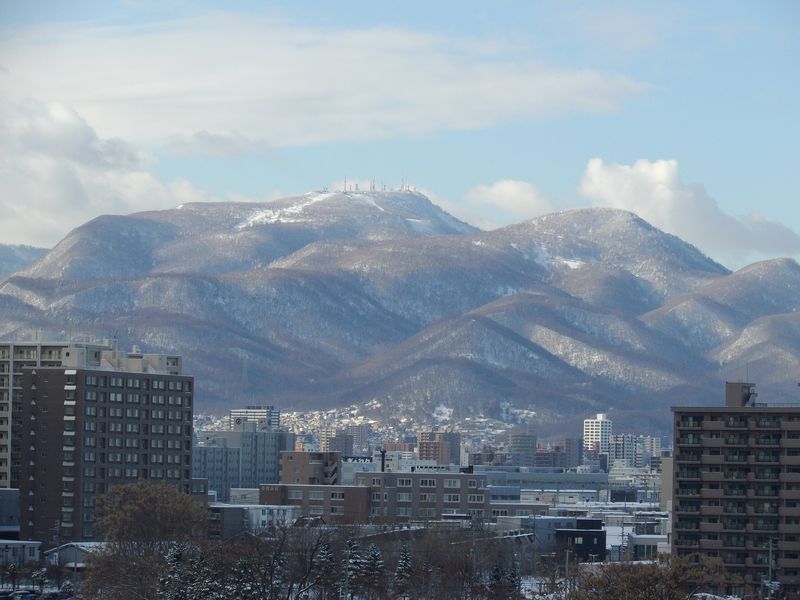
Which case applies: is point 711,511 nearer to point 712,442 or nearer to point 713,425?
point 712,442

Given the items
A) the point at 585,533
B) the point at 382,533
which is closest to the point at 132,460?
the point at 382,533

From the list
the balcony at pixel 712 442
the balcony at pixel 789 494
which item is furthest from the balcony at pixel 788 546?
the balcony at pixel 712 442

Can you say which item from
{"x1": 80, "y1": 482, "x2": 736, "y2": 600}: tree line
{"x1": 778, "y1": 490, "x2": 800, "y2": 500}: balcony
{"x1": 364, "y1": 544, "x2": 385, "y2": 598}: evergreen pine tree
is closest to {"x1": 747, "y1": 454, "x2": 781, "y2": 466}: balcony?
{"x1": 778, "y1": 490, "x2": 800, "y2": 500}: balcony

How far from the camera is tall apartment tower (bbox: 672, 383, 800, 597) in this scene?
426 feet

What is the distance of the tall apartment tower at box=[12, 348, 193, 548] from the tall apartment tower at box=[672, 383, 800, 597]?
5359 centimetres

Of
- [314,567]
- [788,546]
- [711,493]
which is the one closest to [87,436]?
[314,567]

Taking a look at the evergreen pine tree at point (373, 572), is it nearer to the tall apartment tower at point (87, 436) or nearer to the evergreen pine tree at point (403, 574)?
the evergreen pine tree at point (403, 574)

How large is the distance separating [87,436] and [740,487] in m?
60.9

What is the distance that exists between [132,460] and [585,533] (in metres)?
40.0

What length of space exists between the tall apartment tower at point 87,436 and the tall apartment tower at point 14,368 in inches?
52.4

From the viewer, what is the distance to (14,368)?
190875 mm

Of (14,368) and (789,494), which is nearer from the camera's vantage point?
(789,494)

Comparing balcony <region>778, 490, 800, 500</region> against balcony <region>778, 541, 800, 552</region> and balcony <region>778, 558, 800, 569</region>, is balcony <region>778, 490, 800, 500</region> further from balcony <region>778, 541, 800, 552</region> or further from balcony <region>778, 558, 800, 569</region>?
balcony <region>778, 558, 800, 569</region>

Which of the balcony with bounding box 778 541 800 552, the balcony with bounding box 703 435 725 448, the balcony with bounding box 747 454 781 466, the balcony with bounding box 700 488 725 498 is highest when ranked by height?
the balcony with bounding box 703 435 725 448
